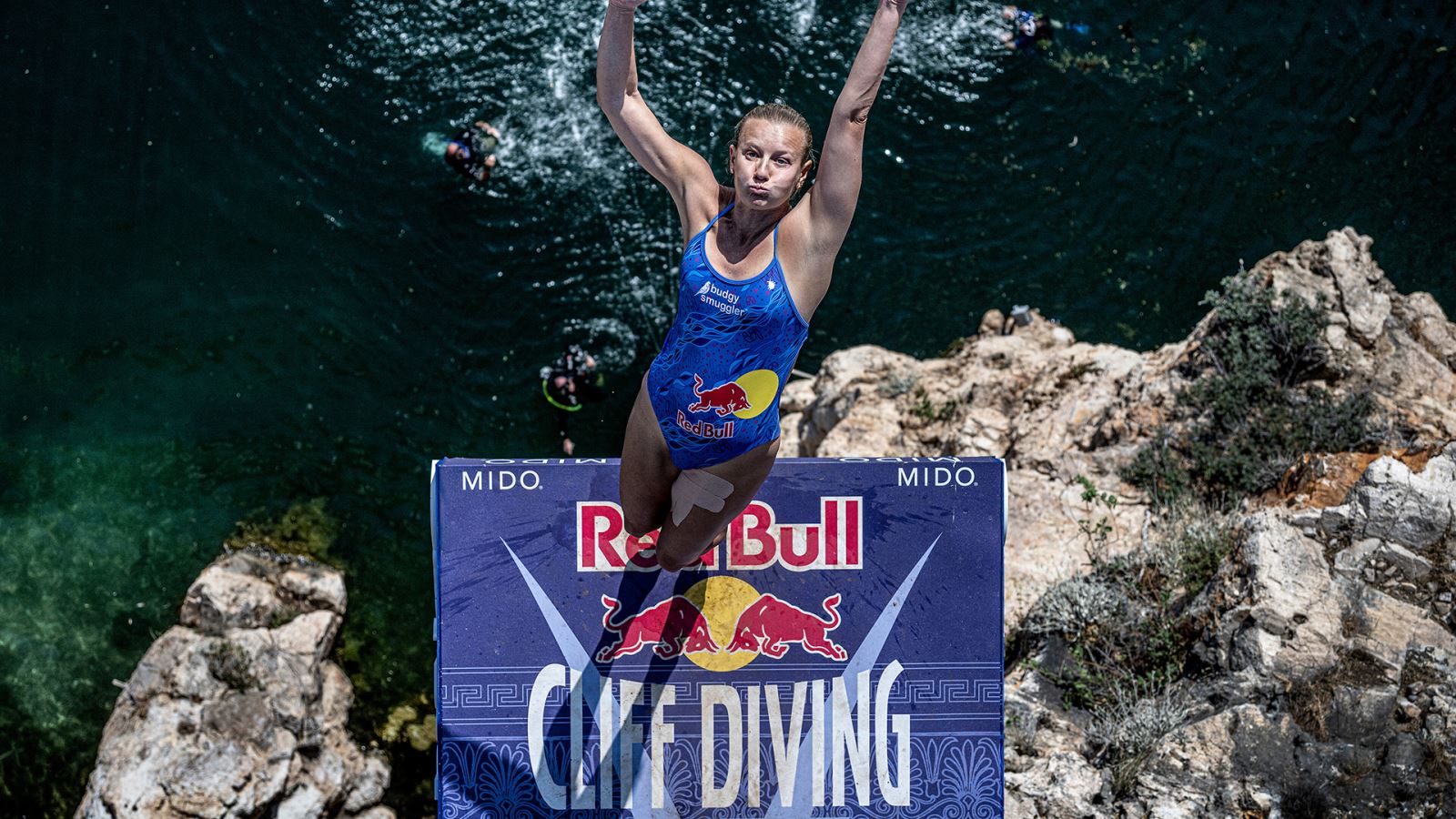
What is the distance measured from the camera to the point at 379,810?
1001cm

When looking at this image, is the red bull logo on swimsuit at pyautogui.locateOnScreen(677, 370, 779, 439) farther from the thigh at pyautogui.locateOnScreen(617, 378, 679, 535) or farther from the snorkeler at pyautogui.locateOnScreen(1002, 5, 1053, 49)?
the snorkeler at pyautogui.locateOnScreen(1002, 5, 1053, 49)

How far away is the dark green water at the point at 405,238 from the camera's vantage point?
34.7ft

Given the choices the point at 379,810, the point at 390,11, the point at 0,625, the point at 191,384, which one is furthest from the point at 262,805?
the point at 390,11

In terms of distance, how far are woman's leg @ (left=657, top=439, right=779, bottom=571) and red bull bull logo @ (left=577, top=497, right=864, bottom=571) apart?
55 centimetres

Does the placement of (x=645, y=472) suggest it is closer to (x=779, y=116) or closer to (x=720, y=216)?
(x=720, y=216)

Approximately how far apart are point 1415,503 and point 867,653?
134 inches

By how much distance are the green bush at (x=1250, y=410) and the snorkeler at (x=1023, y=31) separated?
375 cm

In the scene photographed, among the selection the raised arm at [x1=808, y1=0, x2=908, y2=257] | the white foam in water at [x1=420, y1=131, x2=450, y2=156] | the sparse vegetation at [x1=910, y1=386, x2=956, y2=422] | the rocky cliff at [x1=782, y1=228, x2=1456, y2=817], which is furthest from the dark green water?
the raised arm at [x1=808, y1=0, x2=908, y2=257]

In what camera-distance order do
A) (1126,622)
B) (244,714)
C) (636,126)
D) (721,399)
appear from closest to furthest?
(636,126) < (721,399) < (1126,622) < (244,714)

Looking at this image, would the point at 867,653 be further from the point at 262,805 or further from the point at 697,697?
the point at 262,805

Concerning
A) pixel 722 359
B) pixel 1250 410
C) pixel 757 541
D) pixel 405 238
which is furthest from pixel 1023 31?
pixel 722 359

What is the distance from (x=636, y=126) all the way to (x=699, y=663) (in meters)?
2.97

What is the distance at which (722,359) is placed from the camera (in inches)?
196

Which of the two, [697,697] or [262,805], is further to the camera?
[262,805]
